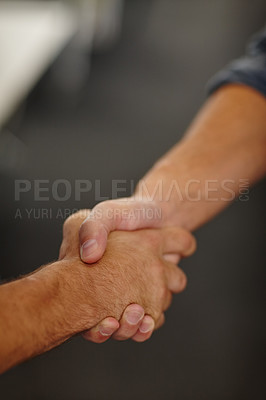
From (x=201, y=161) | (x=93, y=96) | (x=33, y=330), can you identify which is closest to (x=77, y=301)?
(x=33, y=330)

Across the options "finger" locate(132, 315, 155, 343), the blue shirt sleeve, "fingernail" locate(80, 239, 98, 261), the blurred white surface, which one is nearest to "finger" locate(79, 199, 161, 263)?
"fingernail" locate(80, 239, 98, 261)

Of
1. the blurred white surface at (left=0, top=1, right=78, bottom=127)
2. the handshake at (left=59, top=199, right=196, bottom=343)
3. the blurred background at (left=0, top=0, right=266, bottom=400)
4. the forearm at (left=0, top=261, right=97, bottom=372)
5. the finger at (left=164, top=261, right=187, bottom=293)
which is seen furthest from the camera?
the blurred white surface at (left=0, top=1, right=78, bottom=127)

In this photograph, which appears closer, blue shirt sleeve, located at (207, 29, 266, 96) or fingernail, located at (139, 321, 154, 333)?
fingernail, located at (139, 321, 154, 333)

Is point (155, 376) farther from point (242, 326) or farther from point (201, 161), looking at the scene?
point (201, 161)

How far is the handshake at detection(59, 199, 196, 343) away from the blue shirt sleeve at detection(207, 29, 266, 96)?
34 cm

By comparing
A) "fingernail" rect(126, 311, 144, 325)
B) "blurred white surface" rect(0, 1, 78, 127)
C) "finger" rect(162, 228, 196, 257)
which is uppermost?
"blurred white surface" rect(0, 1, 78, 127)

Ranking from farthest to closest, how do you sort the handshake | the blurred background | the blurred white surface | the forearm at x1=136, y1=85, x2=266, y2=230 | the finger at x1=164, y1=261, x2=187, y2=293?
the blurred white surface → the blurred background → the forearm at x1=136, y1=85, x2=266, y2=230 → the finger at x1=164, y1=261, x2=187, y2=293 → the handshake

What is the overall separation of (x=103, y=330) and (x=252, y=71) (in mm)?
615

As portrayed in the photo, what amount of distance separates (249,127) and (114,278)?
471mm

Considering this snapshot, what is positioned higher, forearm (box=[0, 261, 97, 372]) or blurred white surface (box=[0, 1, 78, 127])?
blurred white surface (box=[0, 1, 78, 127])

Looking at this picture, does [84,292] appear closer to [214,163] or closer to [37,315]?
[37,315]

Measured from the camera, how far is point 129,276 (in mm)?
689

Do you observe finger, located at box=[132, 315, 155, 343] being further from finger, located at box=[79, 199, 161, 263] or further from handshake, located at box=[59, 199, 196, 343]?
finger, located at box=[79, 199, 161, 263]

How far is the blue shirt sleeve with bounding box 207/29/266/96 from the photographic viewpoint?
0.93 metres
